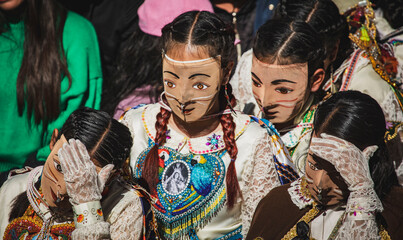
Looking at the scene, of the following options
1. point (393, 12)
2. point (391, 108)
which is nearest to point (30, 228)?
point (391, 108)

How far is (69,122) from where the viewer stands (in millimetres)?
2654

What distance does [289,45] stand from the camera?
2.82 meters

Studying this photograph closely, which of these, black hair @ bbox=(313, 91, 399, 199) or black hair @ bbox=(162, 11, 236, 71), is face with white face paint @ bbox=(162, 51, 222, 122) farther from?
black hair @ bbox=(313, 91, 399, 199)

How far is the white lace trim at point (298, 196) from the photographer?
249cm

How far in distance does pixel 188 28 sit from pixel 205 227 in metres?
1.05

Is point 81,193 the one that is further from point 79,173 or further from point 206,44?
point 206,44

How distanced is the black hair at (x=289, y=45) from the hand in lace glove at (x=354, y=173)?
728 millimetres

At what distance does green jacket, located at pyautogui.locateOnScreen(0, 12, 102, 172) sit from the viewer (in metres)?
3.83

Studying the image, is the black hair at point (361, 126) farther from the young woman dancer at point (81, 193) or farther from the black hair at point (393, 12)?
the black hair at point (393, 12)

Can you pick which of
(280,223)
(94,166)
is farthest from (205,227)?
(94,166)

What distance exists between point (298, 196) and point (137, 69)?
6.04 feet

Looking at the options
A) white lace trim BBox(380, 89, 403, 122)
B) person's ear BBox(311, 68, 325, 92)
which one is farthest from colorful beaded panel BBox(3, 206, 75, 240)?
white lace trim BBox(380, 89, 403, 122)

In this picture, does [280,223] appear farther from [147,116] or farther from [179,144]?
[147,116]

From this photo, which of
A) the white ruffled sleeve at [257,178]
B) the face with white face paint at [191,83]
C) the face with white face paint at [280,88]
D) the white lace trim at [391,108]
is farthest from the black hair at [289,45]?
the white lace trim at [391,108]
